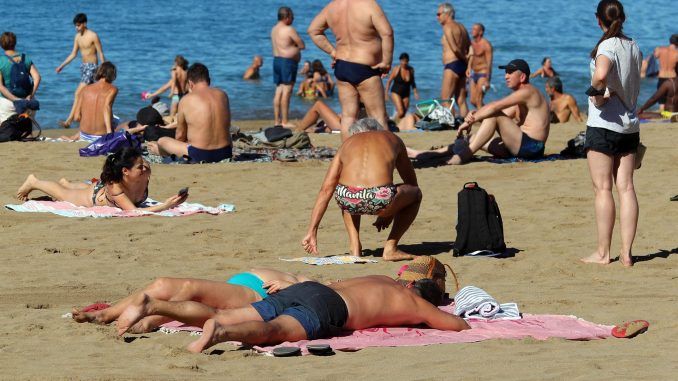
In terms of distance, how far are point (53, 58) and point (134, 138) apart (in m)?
15.8

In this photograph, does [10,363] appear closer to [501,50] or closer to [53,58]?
[53,58]

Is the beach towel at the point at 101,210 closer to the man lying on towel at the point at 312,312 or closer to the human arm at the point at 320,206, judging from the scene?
the human arm at the point at 320,206

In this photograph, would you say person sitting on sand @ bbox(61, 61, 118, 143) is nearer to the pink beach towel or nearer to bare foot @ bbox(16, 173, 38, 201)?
bare foot @ bbox(16, 173, 38, 201)

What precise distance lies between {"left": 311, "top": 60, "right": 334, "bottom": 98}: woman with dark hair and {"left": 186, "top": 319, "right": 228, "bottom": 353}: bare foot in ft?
59.2

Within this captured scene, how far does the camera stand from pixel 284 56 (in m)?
16.8

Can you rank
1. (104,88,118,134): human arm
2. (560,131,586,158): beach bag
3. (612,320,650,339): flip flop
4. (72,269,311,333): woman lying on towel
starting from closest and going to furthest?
(72,269,311,333): woman lying on towel, (612,320,650,339): flip flop, (560,131,586,158): beach bag, (104,88,118,134): human arm

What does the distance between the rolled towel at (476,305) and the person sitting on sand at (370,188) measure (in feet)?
5.22

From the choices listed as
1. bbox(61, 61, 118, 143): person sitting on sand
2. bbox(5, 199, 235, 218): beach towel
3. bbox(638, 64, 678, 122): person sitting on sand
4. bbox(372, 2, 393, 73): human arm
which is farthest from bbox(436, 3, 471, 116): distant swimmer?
bbox(5, 199, 235, 218): beach towel

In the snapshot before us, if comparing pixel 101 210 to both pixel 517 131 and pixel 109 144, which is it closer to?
pixel 109 144

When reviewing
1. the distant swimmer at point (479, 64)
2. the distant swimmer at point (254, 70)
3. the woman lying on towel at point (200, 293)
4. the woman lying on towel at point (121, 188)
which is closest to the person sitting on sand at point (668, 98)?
the distant swimmer at point (479, 64)

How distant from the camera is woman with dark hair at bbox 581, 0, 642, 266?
7555mm

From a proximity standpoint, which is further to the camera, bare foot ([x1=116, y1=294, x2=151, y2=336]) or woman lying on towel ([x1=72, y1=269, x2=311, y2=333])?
woman lying on towel ([x1=72, y1=269, x2=311, y2=333])

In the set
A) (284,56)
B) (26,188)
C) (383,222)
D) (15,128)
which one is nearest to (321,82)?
(284,56)

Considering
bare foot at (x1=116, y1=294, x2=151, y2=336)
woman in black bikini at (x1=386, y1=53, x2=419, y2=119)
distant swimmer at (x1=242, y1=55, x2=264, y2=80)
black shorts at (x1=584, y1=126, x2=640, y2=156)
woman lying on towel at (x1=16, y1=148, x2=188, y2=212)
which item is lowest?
distant swimmer at (x1=242, y1=55, x2=264, y2=80)
